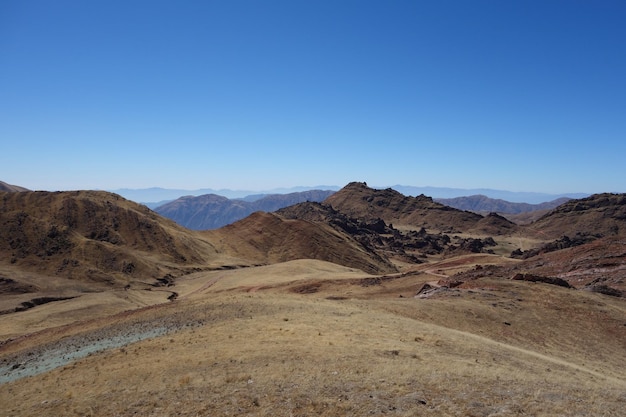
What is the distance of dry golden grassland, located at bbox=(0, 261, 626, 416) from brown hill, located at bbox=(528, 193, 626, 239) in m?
143

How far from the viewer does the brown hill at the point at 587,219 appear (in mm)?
153637

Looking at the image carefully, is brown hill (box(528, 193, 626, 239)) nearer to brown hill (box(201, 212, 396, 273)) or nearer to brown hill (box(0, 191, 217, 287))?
brown hill (box(201, 212, 396, 273))

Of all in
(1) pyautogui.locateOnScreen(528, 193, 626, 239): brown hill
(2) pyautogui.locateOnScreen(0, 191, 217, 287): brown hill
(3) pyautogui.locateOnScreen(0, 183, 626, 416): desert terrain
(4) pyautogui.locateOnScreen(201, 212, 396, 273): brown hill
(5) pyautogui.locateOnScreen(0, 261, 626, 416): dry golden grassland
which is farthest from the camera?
(1) pyautogui.locateOnScreen(528, 193, 626, 239): brown hill

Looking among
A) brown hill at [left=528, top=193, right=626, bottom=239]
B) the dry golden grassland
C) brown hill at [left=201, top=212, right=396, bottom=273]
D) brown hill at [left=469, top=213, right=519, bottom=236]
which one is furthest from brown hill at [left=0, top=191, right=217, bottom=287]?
brown hill at [left=528, top=193, right=626, bottom=239]

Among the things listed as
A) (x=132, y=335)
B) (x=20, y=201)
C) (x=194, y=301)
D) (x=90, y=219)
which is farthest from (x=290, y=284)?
(x=20, y=201)

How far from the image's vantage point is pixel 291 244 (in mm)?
109812

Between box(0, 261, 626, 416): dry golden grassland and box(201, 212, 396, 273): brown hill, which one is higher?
box(0, 261, 626, 416): dry golden grassland

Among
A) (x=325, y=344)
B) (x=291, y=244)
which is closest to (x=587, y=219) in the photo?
(x=291, y=244)

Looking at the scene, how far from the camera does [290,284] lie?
2223 inches

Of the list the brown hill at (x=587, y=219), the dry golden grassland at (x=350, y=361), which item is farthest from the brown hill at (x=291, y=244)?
the brown hill at (x=587, y=219)

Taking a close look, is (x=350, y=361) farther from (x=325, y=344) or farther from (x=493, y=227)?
(x=493, y=227)

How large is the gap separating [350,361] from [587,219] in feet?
600

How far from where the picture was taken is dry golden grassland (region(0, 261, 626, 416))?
1370 centimetres

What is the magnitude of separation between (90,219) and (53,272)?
24291 millimetres
